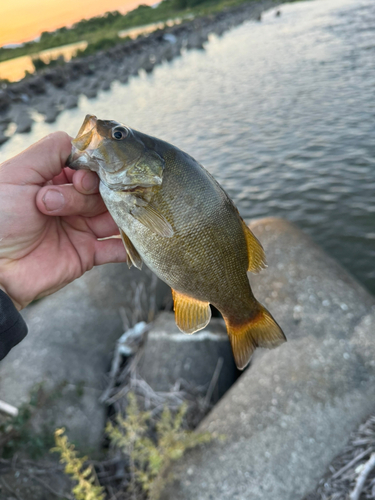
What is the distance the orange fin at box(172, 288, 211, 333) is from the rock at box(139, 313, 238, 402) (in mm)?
2087

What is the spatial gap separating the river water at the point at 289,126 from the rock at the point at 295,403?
261 centimetres

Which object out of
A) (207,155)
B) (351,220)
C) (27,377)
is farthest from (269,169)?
(27,377)

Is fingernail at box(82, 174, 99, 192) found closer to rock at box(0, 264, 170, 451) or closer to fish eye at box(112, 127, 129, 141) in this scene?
fish eye at box(112, 127, 129, 141)

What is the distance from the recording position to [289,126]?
11.2 m

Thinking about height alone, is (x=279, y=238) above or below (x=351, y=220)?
above

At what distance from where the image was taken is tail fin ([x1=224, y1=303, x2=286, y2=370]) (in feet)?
6.57

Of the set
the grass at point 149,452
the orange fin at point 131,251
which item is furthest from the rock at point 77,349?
the orange fin at point 131,251

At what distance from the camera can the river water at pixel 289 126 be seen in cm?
787

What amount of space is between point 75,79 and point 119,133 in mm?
34032

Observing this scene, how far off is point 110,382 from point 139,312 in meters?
1.03

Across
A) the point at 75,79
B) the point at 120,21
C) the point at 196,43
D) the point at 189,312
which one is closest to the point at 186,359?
the point at 189,312

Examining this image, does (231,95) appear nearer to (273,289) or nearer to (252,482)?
(273,289)

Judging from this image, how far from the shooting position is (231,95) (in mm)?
15727

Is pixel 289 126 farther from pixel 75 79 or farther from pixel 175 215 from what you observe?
pixel 75 79
